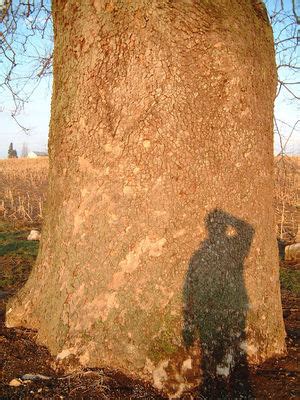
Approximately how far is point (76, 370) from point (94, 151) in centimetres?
145

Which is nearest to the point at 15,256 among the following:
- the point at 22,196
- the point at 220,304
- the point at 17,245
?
the point at 17,245

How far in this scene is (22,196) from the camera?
607 inches

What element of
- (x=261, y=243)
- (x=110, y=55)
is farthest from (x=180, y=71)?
(x=261, y=243)

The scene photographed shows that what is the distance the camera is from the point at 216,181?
2385 mm

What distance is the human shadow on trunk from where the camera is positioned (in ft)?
7.23

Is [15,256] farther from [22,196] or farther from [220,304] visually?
[22,196]

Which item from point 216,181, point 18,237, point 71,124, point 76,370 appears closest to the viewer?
point 76,370

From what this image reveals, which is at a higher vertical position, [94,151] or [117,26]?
[117,26]

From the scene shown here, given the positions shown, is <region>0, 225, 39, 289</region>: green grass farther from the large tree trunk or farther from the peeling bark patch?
the peeling bark patch

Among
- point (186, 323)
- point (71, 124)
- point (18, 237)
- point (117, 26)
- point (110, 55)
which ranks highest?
point (117, 26)

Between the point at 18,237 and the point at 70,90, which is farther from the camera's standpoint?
the point at 18,237

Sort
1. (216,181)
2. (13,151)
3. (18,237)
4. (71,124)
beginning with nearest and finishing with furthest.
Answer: (216,181)
(71,124)
(18,237)
(13,151)

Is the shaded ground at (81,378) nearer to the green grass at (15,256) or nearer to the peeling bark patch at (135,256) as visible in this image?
the peeling bark patch at (135,256)

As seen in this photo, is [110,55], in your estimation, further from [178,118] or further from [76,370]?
[76,370]
